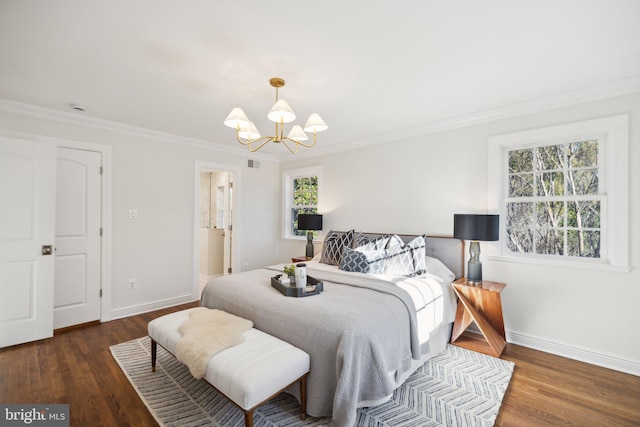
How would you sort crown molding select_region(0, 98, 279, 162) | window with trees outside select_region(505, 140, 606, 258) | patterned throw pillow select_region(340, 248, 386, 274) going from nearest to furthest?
window with trees outside select_region(505, 140, 606, 258) < crown molding select_region(0, 98, 279, 162) < patterned throw pillow select_region(340, 248, 386, 274)

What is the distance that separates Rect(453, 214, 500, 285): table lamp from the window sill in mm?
335

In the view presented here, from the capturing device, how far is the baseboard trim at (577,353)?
2418 mm

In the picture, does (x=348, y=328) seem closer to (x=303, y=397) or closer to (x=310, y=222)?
(x=303, y=397)

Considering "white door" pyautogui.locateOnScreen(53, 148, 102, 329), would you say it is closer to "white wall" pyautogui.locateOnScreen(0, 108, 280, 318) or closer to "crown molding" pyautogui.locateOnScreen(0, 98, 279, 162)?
"white wall" pyautogui.locateOnScreen(0, 108, 280, 318)

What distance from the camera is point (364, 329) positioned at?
1.83 meters

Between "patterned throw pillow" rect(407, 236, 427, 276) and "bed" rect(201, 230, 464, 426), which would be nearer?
"bed" rect(201, 230, 464, 426)

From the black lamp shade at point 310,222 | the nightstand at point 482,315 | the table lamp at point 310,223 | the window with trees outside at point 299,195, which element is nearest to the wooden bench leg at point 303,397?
the nightstand at point 482,315

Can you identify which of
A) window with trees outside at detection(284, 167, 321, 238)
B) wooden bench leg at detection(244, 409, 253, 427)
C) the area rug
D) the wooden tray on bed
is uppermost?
window with trees outside at detection(284, 167, 321, 238)

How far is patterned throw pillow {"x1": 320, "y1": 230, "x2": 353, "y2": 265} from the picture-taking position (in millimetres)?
3716

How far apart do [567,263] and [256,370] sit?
2.91 meters

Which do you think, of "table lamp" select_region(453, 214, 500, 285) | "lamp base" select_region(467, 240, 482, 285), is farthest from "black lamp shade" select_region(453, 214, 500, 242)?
"lamp base" select_region(467, 240, 482, 285)

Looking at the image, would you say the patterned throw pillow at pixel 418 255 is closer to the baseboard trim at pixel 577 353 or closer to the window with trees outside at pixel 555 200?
the window with trees outside at pixel 555 200

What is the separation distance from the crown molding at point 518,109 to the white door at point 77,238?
346cm

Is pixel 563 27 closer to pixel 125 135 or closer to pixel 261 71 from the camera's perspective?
pixel 261 71
